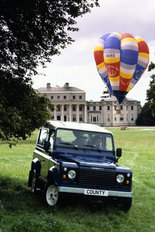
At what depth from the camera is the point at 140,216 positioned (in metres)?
8.20

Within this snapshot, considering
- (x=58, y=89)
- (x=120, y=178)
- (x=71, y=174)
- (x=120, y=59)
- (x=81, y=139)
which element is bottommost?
(x=120, y=178)

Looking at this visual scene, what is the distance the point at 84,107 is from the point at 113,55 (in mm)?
114939

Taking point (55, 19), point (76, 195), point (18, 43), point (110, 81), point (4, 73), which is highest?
point (110, 81)

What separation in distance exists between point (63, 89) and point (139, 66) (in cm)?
11486

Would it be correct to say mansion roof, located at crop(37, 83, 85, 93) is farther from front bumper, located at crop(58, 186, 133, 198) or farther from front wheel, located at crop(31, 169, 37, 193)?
front bumper, located at crop(58, 186, 133, 198)

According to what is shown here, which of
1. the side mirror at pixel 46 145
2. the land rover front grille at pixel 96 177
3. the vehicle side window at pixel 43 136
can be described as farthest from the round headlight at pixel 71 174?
the vehicle side window at pixel 43 136

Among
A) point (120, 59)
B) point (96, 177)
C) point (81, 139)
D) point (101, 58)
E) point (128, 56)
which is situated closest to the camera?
point (96, 177)

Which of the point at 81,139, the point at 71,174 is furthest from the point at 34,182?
the point at 71,174

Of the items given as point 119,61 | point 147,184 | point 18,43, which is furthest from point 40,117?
point 119,61

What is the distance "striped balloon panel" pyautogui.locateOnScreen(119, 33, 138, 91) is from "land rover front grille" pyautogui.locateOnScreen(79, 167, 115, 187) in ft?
91.0

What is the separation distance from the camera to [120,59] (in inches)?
1374

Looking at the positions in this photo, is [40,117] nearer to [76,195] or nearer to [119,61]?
[76,195]

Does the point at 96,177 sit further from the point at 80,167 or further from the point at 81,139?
the point at 81,139

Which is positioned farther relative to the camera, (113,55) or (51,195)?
(113,55)
